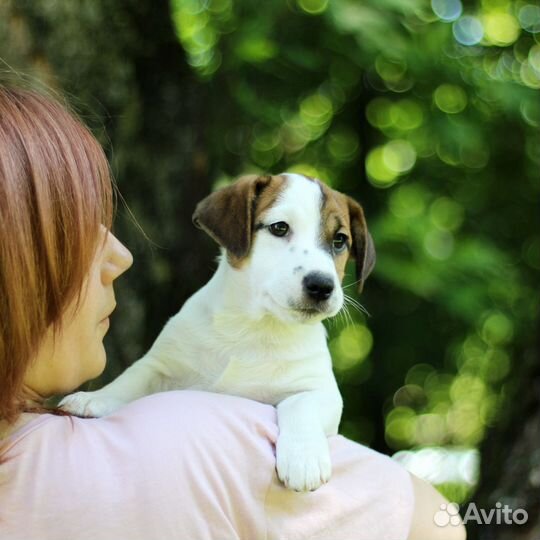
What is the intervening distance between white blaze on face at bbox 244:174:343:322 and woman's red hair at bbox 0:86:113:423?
977mm

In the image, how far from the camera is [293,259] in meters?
2.87

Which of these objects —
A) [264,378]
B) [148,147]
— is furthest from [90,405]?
[148,147]

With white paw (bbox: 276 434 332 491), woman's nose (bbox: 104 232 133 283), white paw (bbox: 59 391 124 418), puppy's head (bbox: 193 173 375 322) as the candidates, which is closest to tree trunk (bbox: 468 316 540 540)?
puppy's head (bbox: 193 173 375 322)

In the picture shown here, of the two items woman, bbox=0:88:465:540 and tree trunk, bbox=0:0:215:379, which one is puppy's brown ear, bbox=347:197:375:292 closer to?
tree trunk, bbox=0:0:215:379

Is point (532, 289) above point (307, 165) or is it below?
below

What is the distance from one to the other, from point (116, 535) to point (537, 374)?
8.60 feet

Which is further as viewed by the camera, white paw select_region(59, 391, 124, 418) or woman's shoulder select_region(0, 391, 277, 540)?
white paw select_region(59, 391, 124, 418)

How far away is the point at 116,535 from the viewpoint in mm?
1706

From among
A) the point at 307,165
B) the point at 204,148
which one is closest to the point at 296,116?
the point at 307,165

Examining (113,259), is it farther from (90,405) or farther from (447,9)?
(447,9)

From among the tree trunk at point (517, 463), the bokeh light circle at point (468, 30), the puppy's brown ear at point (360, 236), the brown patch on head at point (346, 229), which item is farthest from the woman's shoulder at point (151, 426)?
the bokeh light circle at point (468, 30)

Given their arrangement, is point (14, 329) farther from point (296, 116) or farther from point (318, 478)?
point (296, 116)

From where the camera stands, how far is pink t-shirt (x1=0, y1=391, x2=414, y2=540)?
1.71m

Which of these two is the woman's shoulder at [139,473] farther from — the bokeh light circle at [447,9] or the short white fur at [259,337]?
the bokeh light circle at [447,9]
